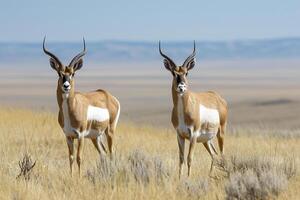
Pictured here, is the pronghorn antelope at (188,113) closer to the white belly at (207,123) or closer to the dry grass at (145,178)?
the white belly at (207,123)

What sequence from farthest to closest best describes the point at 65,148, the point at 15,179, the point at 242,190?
1. the point at 65,148
2. the point at 15,179
3. the point at 242,190

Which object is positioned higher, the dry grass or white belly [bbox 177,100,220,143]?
white belly [bbox 177,100,220,143]

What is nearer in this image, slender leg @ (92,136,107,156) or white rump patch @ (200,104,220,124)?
white rump patch @ (200,104,220,124)

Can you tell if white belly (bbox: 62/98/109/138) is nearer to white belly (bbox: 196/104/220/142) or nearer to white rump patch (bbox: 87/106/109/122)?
white rump patch (bbox: 87/106/109/122)

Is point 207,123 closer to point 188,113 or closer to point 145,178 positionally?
point 188,113

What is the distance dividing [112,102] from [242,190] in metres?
5.02

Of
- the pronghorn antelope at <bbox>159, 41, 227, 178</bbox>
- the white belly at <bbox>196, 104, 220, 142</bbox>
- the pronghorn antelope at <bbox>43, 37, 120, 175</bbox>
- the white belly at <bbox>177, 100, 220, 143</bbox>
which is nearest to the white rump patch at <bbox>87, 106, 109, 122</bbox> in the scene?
the pronghorn antelope at <bbox>43, 37, 120, 175</bbox>

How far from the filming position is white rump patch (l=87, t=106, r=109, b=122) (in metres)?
13.1

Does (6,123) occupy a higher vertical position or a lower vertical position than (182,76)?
lower

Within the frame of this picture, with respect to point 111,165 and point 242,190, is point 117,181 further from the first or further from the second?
Answer: point 242,190

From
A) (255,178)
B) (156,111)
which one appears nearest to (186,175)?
(255,178)

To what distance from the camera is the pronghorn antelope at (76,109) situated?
12.2 metres

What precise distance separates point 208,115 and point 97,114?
6.09 ft

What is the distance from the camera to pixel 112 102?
1429 centimetres
